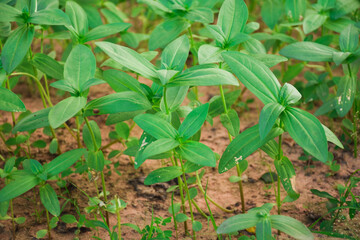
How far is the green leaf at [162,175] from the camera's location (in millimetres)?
1740

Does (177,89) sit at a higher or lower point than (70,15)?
lower

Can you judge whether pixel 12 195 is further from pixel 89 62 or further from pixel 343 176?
pixel 343 176

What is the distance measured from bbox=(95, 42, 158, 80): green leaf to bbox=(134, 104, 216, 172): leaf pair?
0.17 metres

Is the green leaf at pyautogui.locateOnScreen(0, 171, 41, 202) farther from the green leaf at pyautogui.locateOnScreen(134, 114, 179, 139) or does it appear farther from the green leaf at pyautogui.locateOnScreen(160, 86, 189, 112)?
the green leaf at pyautogui.locateOnScreen(160, 86, 189, 112)

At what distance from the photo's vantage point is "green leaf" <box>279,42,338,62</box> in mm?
2027

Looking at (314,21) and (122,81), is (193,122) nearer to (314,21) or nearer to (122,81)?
(122,81)

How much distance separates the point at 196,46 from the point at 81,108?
0.90 m

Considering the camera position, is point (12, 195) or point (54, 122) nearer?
point (54, 122)

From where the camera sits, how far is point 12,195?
166cm

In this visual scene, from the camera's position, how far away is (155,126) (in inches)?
63.6

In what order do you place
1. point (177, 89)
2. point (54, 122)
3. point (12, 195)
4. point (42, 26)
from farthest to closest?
point (42, 26)
point (177, 89)
point (12, 195)
point (54, 122)

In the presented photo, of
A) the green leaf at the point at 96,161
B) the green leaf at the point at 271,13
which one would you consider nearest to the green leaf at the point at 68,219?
the green leaf at the point at 96,161

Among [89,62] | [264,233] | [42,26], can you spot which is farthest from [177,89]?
[42,26]

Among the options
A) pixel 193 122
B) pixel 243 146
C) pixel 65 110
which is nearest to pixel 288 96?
pixel 243 146
